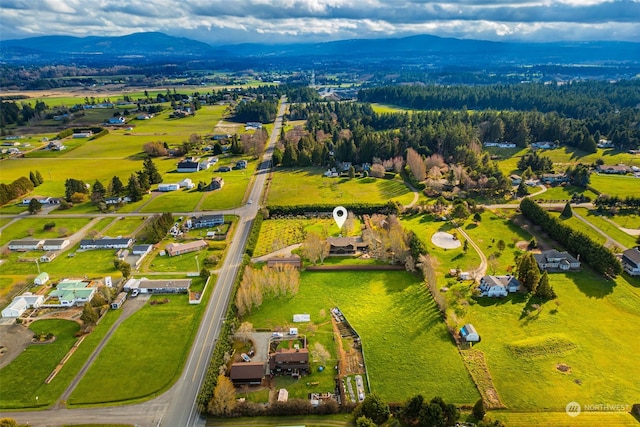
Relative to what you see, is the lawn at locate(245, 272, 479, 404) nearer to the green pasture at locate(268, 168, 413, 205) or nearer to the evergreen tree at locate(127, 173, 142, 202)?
the green pasture at locate(268, 168, 413, 205)

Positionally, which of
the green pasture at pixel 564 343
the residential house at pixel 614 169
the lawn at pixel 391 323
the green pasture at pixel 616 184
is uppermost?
the residential house at pixel 614 169

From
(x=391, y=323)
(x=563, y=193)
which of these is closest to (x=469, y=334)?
(x=391, y=323)

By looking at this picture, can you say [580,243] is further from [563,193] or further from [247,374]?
[247,374]

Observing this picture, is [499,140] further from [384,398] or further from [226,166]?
[384,398]

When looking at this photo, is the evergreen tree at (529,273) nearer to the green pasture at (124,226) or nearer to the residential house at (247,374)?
the residential house at (247,374)

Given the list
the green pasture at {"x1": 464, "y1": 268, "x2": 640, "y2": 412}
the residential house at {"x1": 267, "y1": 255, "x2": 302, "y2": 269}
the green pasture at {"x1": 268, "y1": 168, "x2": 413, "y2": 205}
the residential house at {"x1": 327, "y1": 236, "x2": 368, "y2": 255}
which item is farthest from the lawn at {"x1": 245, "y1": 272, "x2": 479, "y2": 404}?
the green pasture at {"x1": 268, "y1": 168, "x2": 413, "y2": 205}

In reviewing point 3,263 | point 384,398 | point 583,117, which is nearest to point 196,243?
point 3,263

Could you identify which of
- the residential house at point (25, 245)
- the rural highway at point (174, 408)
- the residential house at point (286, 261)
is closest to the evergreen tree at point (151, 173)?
the residential house at point (25, 245)
